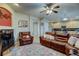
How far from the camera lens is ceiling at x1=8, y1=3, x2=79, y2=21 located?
2.48 m

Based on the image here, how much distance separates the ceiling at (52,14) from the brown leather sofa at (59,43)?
0.42 meters

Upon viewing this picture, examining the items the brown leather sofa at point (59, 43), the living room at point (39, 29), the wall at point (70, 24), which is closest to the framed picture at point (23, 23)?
the living room at point (39, 29)

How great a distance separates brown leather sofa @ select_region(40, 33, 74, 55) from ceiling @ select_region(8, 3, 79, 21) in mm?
423

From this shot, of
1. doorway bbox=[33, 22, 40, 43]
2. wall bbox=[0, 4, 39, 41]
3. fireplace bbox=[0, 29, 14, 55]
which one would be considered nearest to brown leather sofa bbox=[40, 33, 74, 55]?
doorway bbox=[33, 22, 40, 43]

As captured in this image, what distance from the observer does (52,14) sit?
2.54 meters

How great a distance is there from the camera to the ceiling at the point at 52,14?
97.7 inches

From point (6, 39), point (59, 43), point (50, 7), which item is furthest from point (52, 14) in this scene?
point (6, 39)

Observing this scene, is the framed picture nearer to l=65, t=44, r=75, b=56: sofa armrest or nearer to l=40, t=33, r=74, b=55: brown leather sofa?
l=40, t=33, r=74, b=55: brown leather sofa

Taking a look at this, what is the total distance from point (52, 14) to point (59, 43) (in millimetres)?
660

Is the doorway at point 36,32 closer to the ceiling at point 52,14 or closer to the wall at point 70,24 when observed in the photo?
the ceiling at point 52,14

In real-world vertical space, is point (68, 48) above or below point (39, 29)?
below

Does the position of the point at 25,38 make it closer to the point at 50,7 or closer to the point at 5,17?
the point at 5,17

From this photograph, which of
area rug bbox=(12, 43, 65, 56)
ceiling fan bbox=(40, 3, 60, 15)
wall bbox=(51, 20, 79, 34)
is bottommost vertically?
area rug bbox=(12, 43, 65, 56)

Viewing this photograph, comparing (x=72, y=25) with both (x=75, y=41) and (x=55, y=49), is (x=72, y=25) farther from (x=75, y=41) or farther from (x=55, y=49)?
(x=55, y=49)
